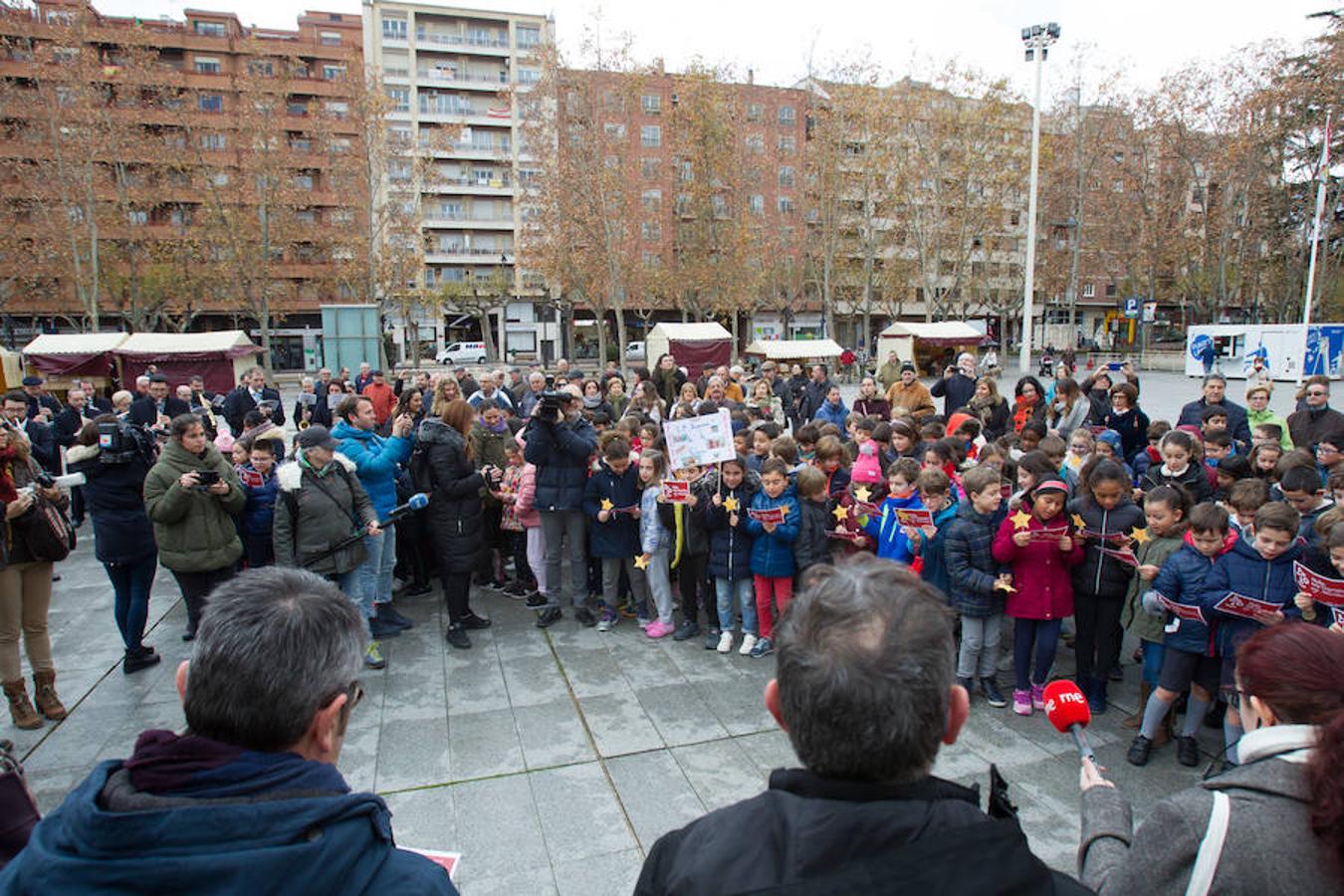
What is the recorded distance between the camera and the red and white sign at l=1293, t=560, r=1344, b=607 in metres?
3.52

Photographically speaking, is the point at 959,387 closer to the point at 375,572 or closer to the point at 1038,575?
the point at 1038,575

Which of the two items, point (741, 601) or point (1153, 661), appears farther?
point (741, 601)

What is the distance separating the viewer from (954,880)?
1114mm

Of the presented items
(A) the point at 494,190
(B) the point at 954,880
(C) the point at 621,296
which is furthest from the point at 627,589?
(A) the point at 494,190

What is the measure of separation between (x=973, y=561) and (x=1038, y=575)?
40 cm

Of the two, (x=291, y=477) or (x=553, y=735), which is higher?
(x=291, y=477)

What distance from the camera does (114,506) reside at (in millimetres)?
5348

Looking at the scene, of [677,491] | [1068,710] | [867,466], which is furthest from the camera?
[867,466]

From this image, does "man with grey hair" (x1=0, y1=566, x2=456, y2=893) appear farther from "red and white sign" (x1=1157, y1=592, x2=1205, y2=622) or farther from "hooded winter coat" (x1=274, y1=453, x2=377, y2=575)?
"red and white sign" (x1=1157, y1=592, x2=1205, y2=622)

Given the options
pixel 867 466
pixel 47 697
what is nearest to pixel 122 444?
pixel 47 697

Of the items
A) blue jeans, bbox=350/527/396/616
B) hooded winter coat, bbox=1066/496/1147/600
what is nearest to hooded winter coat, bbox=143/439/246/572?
blue jeans, bbox=350/527/396/616

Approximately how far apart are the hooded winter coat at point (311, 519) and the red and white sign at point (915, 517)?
3.99 metres

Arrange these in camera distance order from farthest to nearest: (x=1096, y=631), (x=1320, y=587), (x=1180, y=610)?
(x=1096, y=631), (x=1180, y=610), (x=1320, y=587)

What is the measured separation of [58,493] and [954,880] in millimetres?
5780
